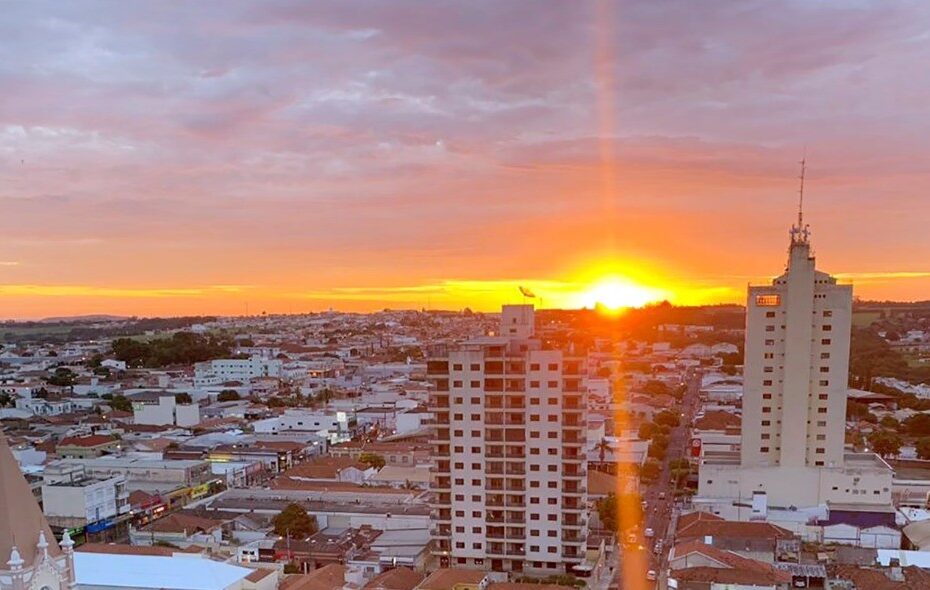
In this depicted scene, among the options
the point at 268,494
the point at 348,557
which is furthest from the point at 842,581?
the point at 268,494

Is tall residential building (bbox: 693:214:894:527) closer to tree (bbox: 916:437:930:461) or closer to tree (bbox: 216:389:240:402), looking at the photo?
tree (bbox: 916:437:930:461)

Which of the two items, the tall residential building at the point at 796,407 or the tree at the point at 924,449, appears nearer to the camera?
the tall residential building at the point at 796,407

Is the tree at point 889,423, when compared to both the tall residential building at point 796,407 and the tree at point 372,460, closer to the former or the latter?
the tall residential building at point 796,407

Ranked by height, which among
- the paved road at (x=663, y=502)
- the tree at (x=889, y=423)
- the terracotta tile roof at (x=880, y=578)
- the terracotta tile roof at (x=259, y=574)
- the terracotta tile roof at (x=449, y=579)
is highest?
the tree at (x=889, y=423)

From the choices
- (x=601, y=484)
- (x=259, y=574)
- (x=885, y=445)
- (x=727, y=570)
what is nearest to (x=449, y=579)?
(x=259, y=574)

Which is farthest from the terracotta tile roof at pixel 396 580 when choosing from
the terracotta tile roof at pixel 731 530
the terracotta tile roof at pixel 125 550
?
the terracotta tile roof at pixel 731 530

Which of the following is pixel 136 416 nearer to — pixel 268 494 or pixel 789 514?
pixel 268 494
